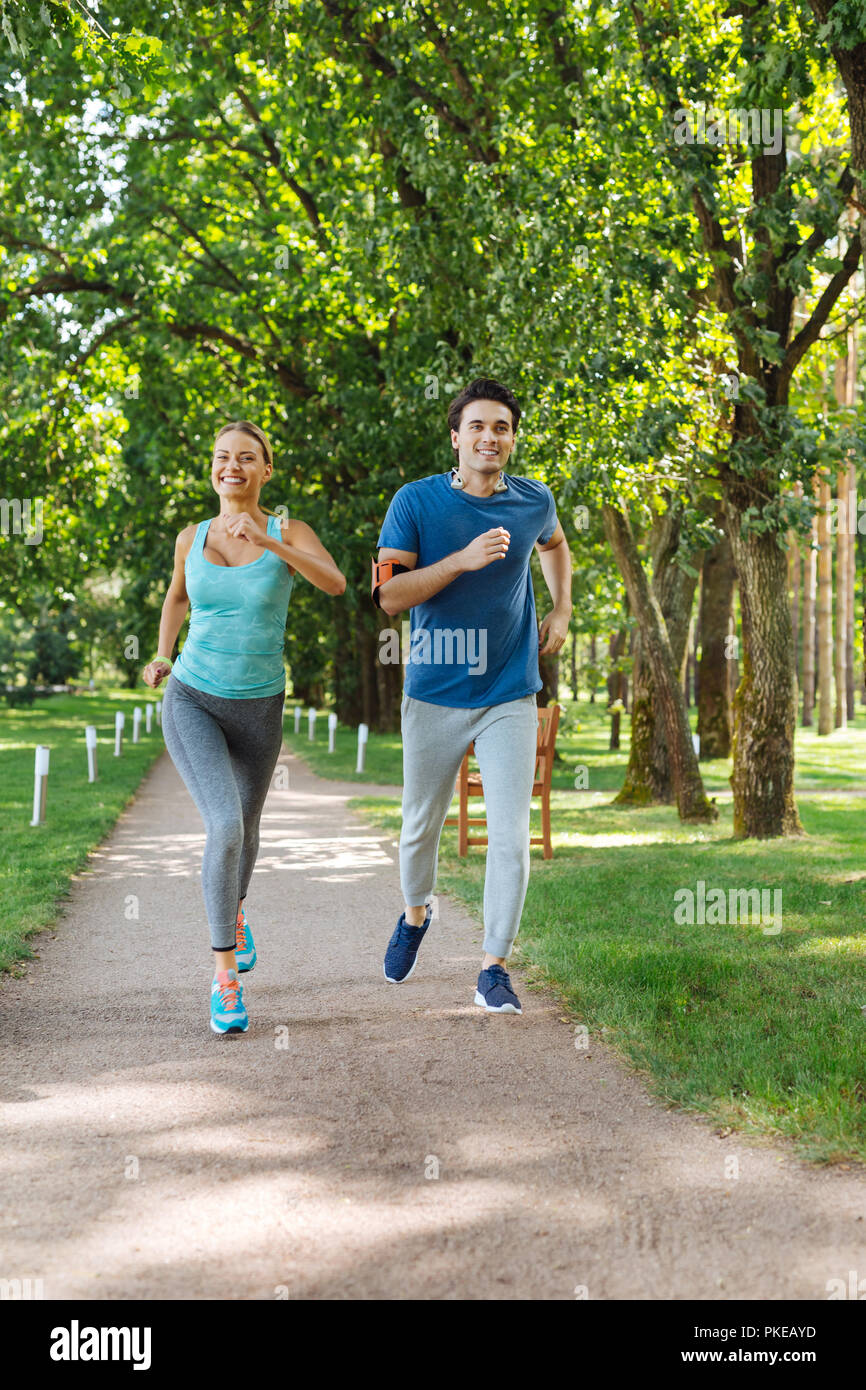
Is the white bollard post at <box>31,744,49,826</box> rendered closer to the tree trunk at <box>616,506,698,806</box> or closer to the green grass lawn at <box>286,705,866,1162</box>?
the green grass lawn at <box>286,705,866,1162</box>

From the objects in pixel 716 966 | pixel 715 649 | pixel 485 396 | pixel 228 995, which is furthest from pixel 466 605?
pixel 715 649

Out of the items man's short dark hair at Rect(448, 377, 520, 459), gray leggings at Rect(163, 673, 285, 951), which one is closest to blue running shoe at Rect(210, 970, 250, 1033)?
gray leggings at Rect(163, 673, 285, 951)

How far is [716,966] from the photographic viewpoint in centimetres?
574

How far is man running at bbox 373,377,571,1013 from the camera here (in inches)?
194

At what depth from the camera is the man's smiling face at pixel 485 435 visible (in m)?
4.92

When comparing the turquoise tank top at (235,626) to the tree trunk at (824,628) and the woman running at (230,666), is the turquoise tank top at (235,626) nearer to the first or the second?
the woman running at (230,666)

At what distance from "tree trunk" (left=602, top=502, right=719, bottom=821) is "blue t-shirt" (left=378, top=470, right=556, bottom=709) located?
8.30 meters

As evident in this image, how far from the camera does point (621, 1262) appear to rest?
2832 millimetres

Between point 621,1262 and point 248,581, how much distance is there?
2926 mm

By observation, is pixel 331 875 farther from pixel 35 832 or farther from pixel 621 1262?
pixel 621 1262

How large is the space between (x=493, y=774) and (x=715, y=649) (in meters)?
17.6

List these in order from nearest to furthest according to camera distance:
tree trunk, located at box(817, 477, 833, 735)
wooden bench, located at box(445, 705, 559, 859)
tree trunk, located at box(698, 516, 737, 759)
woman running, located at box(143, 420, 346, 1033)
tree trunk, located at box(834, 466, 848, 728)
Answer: woman running, located at box(143, 420, 346, 1033)
wooden bench, located at box(445, 705, 559, 859)
tree trunk, located at box(698, 516, 737, 759)
tree trunk, located at box(834, 466, 848, 728)
tree trunk, located at box(817, 477, 833, 735)

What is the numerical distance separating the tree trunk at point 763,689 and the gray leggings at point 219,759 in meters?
6.50

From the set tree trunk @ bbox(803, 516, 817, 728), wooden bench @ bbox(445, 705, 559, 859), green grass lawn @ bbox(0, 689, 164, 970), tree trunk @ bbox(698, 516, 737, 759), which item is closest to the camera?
green grass lawn @ bbox(0, 689, 164, 970)
